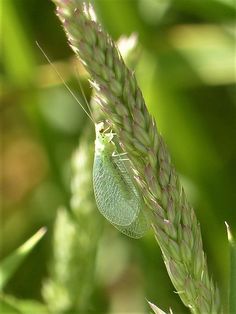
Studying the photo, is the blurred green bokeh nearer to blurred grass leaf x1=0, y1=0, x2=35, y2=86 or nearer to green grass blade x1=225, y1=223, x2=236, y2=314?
blurred grass leaf x1=0, y1=0, x2=35, y2=86

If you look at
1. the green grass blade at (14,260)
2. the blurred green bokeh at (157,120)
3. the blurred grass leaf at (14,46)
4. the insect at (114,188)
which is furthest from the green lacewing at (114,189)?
the blurred grass leaf at (14,46)

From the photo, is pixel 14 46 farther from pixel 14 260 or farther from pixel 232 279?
pixel 232 279

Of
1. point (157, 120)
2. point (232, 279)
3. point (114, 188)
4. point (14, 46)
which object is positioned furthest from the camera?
point (14, 46)

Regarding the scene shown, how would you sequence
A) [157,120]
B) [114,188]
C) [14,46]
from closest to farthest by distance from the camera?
[114,188], [157,120], [14,46]

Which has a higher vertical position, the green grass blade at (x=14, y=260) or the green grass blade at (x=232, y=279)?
the green grass blade at (x=14, y=260)

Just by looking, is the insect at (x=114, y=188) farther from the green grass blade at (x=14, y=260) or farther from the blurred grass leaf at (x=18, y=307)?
the blurred grass leaf at (x=18, y=307)

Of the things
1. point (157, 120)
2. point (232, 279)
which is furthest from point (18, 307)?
point (157, 120)

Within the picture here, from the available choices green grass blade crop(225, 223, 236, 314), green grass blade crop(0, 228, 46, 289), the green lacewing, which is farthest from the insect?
green grass blade crop(225, 223, 236, 314)
